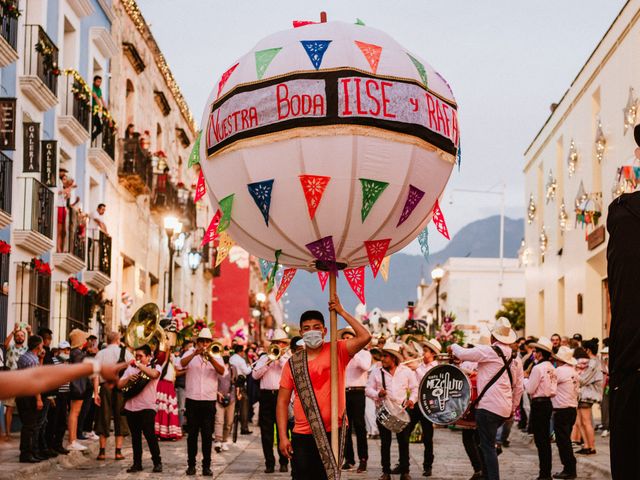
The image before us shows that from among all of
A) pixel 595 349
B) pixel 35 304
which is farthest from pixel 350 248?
pixel 35 304

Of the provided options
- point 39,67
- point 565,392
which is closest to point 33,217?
point 39,67

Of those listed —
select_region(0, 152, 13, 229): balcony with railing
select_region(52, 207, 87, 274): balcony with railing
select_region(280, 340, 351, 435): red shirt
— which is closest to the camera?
select_region(280, 340, 351, 435): red shirt

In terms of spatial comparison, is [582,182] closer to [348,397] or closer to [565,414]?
[348,397]

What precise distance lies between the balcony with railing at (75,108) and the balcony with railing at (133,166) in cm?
415

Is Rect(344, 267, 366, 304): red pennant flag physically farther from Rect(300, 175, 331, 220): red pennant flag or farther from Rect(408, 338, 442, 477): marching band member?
Rect(408, 338, 442, 477): marching band member

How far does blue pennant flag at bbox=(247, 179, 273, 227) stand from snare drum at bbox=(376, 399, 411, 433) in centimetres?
668

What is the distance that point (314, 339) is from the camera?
28.4ft

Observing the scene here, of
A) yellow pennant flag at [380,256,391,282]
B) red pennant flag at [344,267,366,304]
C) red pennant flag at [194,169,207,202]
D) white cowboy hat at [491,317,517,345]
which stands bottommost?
white cowboy hat at [491,317,517,345]

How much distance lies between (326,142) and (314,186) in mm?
314

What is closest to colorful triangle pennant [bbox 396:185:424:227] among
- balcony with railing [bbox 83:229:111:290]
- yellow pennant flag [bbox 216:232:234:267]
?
yellow pennant flag [bbox 216:232:234:267]

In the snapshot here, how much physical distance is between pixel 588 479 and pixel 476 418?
3691 mm

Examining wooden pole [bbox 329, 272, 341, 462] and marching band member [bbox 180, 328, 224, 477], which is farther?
marching band member [bbox 180, 328, 224, 477]

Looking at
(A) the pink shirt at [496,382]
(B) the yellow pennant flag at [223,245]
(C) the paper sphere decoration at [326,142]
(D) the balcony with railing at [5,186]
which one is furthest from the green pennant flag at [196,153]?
(D) the balcony with railing at [5,186]

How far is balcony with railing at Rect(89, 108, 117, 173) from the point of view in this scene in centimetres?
2761
